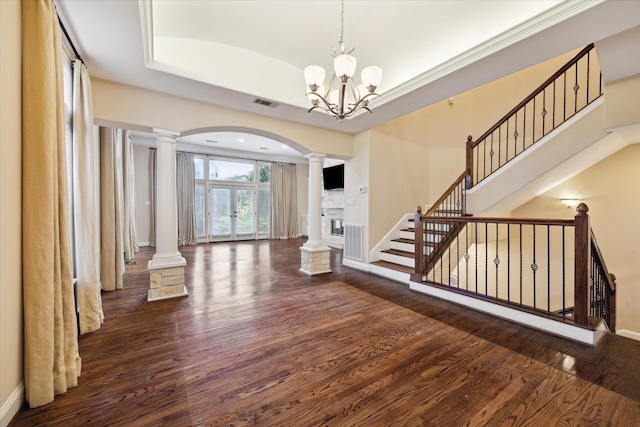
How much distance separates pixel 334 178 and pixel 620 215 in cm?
596

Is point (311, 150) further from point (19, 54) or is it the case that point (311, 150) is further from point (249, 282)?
point (19, 54)

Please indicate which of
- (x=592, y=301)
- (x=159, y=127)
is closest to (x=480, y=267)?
(x=592, y=301)

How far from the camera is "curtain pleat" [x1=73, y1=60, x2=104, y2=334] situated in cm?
230

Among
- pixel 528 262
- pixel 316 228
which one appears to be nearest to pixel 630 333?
pixel 528 262

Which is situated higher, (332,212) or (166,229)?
(332,212)

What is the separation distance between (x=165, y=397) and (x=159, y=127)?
9.78 feet

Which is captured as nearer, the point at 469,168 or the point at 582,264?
the point at 582,264

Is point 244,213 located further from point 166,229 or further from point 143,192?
point 166,229

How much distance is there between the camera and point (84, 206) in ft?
7.57

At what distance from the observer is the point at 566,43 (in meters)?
2.30

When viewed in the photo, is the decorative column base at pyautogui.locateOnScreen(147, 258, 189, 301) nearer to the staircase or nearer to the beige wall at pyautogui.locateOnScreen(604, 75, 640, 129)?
the staircase

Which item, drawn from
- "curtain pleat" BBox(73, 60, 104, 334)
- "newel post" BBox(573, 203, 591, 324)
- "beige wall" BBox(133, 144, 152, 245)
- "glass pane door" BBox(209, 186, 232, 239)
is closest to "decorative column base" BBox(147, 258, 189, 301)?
"curtain pleat" BBox(73, 60, 104, 334)

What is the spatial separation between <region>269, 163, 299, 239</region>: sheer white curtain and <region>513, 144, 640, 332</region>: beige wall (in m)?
7.59

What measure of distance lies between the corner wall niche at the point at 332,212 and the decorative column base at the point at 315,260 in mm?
3013
